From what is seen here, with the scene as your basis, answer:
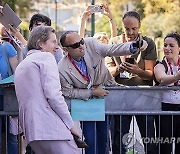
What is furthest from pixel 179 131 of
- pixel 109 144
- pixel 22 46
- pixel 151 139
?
pixel 22 46

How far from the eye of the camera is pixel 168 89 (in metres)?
5.57

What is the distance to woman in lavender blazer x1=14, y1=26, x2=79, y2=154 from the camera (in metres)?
4.69

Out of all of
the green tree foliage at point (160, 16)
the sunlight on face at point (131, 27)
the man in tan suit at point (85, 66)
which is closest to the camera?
the man in tan suit at point (85, 66)

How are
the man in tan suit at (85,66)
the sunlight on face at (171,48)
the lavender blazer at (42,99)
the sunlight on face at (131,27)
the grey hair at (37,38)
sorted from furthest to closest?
the sunlight on face at (131,27) → the sunlight on face at (171,48) → the man in tan suit at (85,66) → the grey hair at (37,38) → the lavender blazer at (42,99)

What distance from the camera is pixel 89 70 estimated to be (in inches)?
224

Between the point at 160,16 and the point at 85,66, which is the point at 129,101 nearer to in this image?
the point at 85,66

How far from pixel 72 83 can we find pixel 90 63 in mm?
294

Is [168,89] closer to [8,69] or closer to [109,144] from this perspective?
[109,144]

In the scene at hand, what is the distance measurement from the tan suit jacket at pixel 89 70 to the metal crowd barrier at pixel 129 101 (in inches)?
6.1

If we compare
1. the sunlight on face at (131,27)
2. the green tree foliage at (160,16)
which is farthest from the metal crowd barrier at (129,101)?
the green tree foliage at (160,16)

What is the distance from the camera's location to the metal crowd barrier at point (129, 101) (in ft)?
18.2

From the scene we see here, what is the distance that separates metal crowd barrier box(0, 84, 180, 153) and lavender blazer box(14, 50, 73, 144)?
0.82 m
